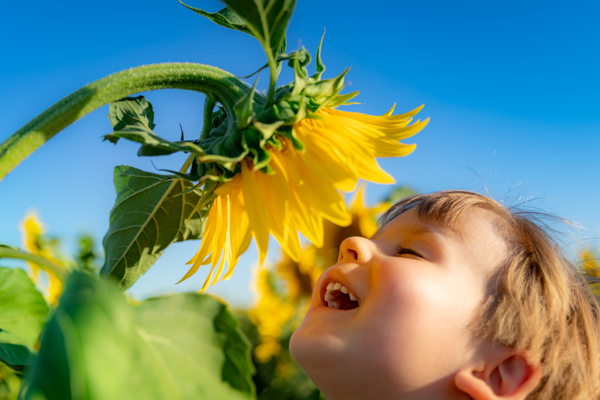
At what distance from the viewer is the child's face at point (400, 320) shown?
3.34 ft

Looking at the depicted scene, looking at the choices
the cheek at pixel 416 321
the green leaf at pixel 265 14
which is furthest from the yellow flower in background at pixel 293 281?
the green leaf at pixel 265 14

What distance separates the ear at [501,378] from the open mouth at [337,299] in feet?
1.09

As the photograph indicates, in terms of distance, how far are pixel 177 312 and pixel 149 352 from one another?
0.08 metres

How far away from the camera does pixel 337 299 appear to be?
1.28 m

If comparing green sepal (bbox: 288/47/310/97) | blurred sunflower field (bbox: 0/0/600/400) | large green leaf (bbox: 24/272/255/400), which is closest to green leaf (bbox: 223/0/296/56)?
blurred sunflower field (bbox: 0/0/600/400)

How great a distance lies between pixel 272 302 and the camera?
3.36 m

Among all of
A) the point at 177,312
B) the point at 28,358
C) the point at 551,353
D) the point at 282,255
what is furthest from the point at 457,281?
the point at 282,255

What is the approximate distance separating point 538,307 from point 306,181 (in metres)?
0.85

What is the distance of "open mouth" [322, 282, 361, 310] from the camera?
4.11 feet

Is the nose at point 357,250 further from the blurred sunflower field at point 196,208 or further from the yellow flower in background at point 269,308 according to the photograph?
the yellow flower in background at point 269,308

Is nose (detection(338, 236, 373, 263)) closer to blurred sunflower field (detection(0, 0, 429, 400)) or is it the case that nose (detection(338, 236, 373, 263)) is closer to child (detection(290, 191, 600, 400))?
child (detection(290, 191, 600, 400))

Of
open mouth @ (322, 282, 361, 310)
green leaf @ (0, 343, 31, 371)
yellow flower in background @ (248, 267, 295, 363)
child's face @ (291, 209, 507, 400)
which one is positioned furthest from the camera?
yellow flower in background @ (248, 267, 295, 363)

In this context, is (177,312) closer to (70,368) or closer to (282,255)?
(70,368)

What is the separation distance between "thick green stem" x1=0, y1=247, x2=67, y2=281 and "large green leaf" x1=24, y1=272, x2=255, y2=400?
14cm
